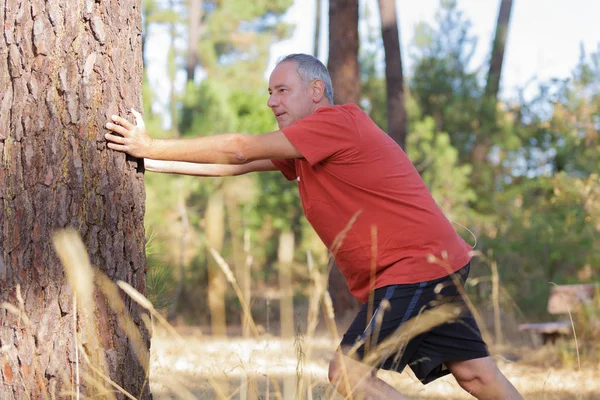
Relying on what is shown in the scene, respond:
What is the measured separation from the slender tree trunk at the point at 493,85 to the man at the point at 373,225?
→ 14.7 m

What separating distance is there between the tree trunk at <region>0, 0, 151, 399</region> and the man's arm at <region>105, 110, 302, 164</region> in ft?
0.24

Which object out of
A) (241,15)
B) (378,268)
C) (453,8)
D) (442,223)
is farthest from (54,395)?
(241,15)

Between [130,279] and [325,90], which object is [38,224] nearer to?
[130,279]

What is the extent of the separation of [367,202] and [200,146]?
66 cm

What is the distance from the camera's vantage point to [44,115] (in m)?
2.68

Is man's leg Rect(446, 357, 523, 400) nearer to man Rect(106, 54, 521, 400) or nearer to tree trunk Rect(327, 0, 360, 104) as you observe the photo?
man Rect(106, 54, 521, 400)

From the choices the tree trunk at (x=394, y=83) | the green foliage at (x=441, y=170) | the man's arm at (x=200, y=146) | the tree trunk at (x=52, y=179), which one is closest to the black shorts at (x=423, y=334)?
the man's arm at (x=200, y=146)

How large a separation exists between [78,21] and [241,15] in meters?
25.7

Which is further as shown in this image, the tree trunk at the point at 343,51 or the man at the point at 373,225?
the tree trunk at the point at 343,51

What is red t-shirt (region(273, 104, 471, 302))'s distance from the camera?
2898mm

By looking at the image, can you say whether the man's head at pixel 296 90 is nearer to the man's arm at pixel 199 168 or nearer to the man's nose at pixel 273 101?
the man's nose at pixel 273 101

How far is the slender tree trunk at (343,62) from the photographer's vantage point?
10.4m

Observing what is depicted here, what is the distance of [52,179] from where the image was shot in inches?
105

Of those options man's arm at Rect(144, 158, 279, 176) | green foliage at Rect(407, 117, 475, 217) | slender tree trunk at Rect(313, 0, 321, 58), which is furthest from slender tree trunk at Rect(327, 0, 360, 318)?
slender tree trunk at Rect(313, 0, 321, 58)
